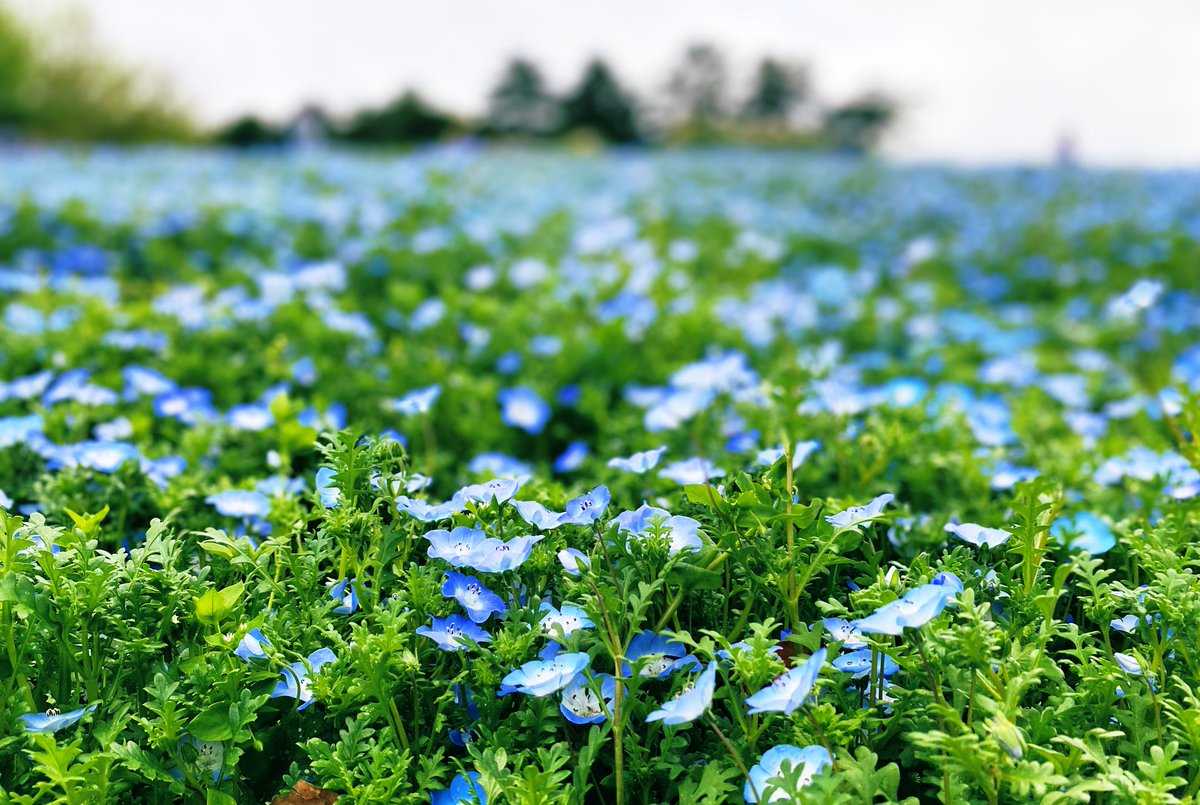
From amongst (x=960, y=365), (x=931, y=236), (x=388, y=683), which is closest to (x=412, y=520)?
(x=388, y=683)

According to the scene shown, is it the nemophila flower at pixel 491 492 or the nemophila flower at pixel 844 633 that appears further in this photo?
the nemophila flower at pixel 491 492

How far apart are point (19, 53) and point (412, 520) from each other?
1023 inches

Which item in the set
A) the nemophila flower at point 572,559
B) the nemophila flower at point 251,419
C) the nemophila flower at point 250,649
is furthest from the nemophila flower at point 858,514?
the nemophila flower at point 251,419

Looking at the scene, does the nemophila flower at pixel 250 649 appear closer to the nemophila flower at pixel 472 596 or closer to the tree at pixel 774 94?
the nemophila flower at pixel 472 596

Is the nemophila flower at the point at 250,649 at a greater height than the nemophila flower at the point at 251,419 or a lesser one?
lesser

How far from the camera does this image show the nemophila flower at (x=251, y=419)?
235cm

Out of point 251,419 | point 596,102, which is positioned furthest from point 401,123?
point 251,419

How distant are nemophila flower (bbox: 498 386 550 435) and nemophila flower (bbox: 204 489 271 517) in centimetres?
110

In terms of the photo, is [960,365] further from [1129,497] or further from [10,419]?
[10,419]

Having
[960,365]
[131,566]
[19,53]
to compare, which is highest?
[19,53]

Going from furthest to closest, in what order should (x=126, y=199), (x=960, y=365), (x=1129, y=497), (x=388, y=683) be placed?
(x=126, y=199), (x=960, y=365), (x=1129, y=497), (x=388, y=683)

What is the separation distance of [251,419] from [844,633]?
1587mm

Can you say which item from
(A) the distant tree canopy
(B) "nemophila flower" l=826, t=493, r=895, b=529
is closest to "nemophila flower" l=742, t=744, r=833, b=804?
(B) "nemophila flower" l=826, t=493, r=895, b=529

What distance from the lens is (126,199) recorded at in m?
5.89
